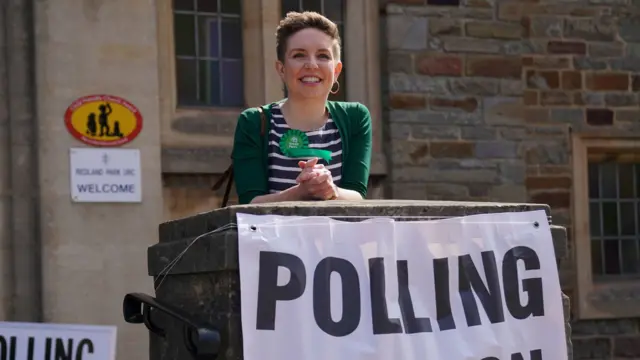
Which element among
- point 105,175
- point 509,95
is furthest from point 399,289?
point 509,95

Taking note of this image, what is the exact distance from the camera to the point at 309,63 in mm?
3207

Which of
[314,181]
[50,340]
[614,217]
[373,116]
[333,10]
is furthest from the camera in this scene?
[614,217]

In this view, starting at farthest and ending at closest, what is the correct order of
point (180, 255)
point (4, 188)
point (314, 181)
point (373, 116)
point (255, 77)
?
point (373, 116)
point (255, 77)
point (4, 188)
point (314, 181)
point (180, 255)

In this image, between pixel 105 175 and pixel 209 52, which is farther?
pixel 209 52

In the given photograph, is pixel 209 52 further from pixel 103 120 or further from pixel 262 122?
pixel 262 122

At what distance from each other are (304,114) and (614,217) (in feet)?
20.5

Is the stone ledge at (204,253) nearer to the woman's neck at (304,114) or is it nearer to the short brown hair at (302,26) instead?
the woman's neck at (304,114)

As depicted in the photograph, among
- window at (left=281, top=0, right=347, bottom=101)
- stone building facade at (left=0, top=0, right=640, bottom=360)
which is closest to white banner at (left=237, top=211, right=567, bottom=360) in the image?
stone building facade at (left=0, top=0, right=640, bottom=360)

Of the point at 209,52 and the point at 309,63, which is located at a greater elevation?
the point at 209,52

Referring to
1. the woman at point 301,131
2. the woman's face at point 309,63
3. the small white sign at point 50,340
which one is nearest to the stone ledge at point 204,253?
the woman at point 301,131

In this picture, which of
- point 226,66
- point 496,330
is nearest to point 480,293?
point 496,330

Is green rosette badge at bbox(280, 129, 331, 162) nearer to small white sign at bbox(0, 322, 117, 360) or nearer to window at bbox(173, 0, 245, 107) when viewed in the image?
small white sign at bbox(0, 322, 117, 360)

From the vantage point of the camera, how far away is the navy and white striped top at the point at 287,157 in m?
3.25

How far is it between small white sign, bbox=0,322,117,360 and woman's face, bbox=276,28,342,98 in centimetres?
190
